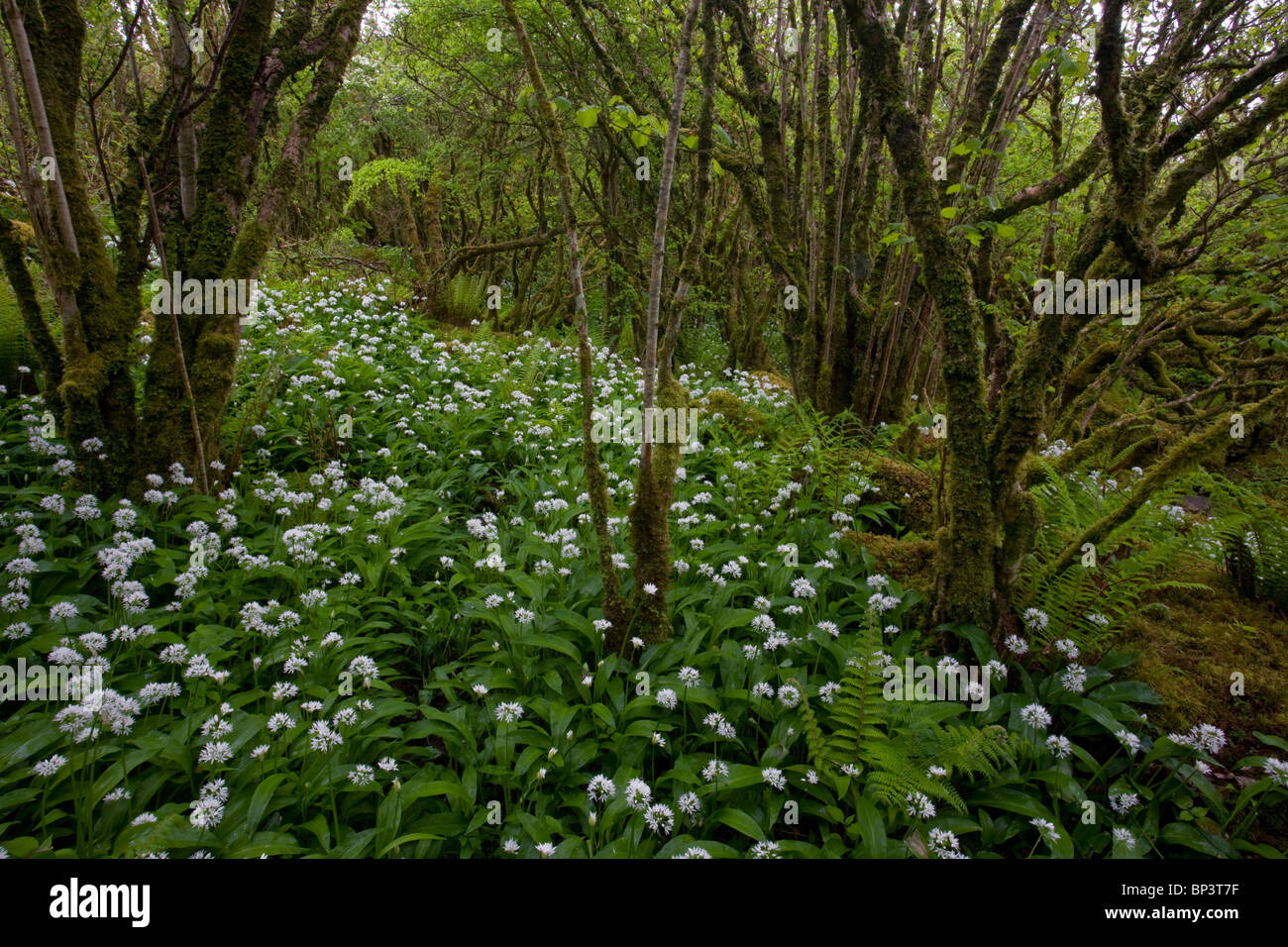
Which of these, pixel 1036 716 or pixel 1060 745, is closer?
pixel 1060 745

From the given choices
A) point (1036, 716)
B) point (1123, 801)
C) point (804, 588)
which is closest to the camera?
point (1123, 801)

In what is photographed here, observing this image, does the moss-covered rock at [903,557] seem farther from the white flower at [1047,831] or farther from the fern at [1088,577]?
the white flower at [1047,831]

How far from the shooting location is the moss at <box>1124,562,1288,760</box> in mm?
3012

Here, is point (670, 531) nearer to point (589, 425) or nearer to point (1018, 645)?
point (589, 425)

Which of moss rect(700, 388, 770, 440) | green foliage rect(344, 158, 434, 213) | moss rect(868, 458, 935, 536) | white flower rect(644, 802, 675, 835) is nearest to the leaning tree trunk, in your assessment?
white flower rect(644, 802, 675, 835)

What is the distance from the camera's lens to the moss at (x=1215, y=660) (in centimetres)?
301

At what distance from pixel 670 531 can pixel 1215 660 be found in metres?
3.16

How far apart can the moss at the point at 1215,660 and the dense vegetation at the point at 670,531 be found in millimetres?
28

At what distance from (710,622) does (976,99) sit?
11.7ft

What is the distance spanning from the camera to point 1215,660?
11.2ft

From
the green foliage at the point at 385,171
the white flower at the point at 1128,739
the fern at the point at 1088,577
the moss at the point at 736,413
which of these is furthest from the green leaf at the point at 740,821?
the green foliage at the point at 385,171

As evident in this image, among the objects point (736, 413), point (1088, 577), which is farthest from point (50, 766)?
point (736, 413)

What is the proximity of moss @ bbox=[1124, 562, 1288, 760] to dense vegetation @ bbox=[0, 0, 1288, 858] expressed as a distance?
28 millimetres

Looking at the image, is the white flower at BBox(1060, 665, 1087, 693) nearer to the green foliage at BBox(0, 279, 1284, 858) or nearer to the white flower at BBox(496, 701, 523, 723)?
the green foliage at BBox(0, 279, 1284, 858)
